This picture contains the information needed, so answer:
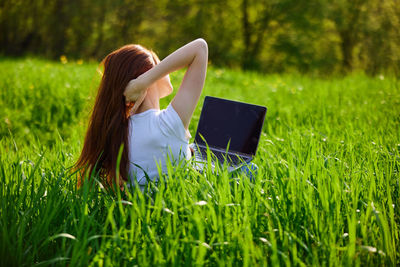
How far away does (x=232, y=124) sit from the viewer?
289 cm

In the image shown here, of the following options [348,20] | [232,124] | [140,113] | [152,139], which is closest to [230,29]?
[348,20]

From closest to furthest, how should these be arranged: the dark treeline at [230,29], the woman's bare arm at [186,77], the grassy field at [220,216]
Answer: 1. the grassy field at [220,216]
2. the woman's bare arm at [186,77]
3. the dark treeline at [230,29]

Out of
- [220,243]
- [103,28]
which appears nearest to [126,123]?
[220,243]

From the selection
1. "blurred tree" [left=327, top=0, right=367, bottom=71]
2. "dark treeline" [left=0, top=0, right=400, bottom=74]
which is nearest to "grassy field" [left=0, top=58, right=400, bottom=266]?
"dark treeline" [left=0, top=0, right=400, bottom=74]

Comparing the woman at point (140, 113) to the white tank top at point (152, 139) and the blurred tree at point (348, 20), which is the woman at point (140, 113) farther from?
the blurred tree at point (348, 20)

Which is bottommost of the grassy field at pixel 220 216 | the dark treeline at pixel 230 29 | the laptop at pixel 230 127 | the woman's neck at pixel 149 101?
the grassy field at pixel 220 216

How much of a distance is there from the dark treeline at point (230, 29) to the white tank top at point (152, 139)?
14184 mm

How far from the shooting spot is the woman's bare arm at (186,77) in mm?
2035

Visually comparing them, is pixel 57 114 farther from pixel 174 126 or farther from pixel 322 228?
pixel 322 228

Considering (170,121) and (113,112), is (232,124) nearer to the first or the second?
(170,121)

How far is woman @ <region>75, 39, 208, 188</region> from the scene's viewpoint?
206 cm

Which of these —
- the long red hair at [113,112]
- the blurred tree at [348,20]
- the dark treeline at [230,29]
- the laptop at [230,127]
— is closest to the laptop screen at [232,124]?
the laptop at [230,127]

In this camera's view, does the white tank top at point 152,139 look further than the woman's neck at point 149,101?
No

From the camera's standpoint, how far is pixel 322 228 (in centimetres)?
167
